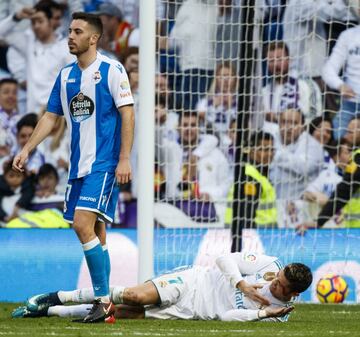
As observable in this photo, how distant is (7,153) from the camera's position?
42.8 ft

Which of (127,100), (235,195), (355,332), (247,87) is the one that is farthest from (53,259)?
(355,332)

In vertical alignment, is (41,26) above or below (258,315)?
above

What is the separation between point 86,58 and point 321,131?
5.04 meters

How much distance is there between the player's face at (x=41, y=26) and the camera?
13.4m

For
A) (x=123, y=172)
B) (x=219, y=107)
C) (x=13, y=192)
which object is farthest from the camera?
(x=13, y=192)

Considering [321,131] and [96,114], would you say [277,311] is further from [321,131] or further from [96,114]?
[321,131]

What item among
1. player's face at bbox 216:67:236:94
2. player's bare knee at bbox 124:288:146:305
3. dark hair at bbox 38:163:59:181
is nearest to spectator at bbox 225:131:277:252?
player's face at bbox 216:67:236:94

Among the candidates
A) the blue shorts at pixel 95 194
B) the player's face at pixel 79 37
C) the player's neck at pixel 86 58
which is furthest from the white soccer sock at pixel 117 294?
the player's face at pixel 79 37

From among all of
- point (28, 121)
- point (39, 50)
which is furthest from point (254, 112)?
point (39, 50)

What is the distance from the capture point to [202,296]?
26.9 feet

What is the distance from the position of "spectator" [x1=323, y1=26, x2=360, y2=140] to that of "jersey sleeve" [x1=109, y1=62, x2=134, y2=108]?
495 centimetres

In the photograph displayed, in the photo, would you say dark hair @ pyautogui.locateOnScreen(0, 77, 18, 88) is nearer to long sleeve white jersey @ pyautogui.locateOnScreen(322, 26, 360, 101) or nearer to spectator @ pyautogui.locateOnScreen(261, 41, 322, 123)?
spectator @ pyautogui.locateOnScreen(261, 41, 322, 123)

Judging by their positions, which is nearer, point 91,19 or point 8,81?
point 91,19

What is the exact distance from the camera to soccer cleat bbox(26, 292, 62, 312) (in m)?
8.03
